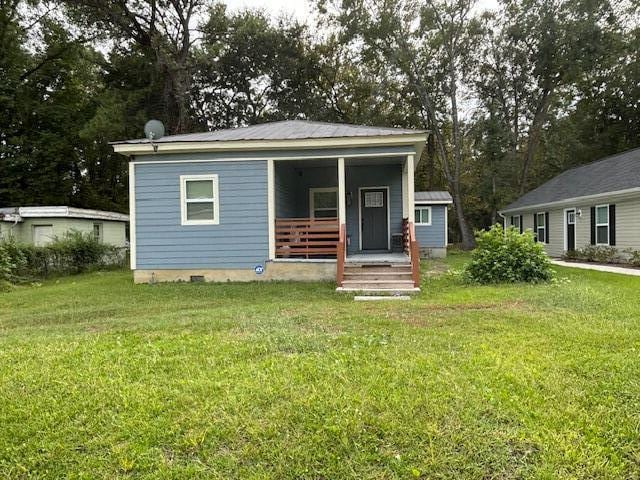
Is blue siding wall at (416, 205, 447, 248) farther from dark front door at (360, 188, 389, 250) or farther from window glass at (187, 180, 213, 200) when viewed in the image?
window glass at (187, 180, 213, 200)

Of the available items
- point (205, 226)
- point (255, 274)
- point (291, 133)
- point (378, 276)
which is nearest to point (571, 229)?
point (378, 276)

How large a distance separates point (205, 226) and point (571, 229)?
13648 millimetres

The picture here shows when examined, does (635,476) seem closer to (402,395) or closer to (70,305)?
(402,395)

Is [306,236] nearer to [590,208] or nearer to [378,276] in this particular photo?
[378,276]

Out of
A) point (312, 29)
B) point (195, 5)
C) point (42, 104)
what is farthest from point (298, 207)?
point (42, 104)

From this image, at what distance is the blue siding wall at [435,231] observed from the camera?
17828mm

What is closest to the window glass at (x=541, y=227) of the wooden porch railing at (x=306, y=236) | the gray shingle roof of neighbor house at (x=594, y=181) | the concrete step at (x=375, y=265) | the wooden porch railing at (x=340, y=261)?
the gray shingle roof of neighbor house at (x=594, y=181)

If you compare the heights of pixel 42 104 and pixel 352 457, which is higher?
pixel 42 104

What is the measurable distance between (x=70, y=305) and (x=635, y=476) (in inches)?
302

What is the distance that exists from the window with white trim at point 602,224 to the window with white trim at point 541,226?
4.31m

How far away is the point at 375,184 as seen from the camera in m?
11.3

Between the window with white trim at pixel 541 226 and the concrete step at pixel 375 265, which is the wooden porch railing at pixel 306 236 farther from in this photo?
the window with white trim at pixel 541 226

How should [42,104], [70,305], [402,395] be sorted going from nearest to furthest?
[402,395] < [70,305] < [42,104]

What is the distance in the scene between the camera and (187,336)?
4359mm
